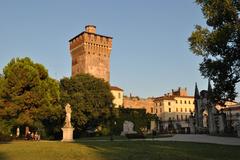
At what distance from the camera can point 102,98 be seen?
191 ft

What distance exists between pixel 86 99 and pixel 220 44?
38734mm

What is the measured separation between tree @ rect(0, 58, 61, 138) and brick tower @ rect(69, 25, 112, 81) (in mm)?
53021

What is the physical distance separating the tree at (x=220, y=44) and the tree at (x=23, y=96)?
2718 centimetres

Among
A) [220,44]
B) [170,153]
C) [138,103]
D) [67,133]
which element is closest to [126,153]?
[170,153]

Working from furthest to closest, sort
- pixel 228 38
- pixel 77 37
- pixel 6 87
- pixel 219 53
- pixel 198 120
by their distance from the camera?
1. pixel 77 37
2. pixel 198 120
3. pixel 6 87
4. pixel 219 53
5. pixel 228 38

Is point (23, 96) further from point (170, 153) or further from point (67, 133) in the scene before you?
point (170, 153)

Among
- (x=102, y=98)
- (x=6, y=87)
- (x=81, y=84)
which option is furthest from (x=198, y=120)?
(x=6, y=87)

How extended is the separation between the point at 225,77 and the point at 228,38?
8.52ft

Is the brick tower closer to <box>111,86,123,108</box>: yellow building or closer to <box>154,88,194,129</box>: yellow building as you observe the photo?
<box>111,86,123,108</box>: yellow building

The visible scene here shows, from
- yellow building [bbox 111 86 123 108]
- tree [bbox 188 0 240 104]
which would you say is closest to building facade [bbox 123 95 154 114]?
yellow building [bbox 111 86 123 108]

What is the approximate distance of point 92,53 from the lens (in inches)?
4001

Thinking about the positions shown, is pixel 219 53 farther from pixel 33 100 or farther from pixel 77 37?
pixel 77 37

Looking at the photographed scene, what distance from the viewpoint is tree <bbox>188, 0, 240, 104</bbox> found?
1945 cm

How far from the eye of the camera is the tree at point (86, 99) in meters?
54.4
